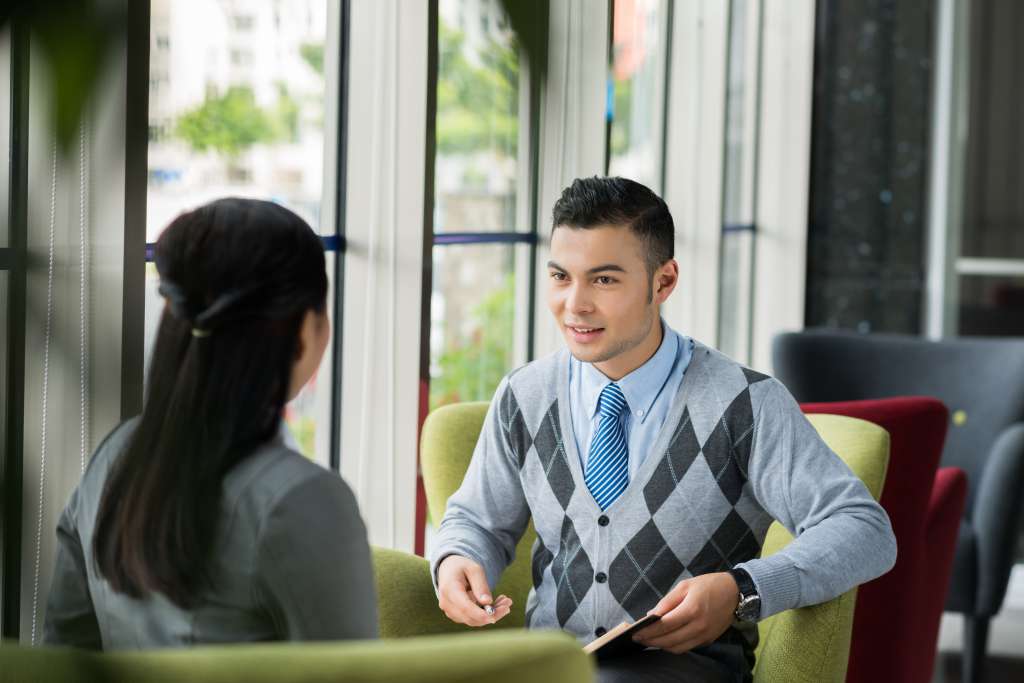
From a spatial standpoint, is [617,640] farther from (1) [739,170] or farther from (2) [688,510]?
(1) [739,170]

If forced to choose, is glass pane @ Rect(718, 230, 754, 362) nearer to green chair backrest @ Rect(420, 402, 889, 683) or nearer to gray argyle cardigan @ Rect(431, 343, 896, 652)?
green chair backrest @ Rect(420, 402, 889, 683)

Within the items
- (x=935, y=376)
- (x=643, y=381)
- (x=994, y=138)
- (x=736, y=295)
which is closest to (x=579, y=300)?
(x=643, y=381)

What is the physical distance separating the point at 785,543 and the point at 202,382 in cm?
132

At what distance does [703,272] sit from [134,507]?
342 cm

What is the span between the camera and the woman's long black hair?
3.05 ft

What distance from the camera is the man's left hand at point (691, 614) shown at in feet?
4.86

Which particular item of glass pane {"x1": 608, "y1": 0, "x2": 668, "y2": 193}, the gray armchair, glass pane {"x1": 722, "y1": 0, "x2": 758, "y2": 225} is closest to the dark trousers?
the gray armchair

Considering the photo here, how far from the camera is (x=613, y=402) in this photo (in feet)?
5.69

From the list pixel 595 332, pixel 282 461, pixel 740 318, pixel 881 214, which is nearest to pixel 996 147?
pixel 881 214

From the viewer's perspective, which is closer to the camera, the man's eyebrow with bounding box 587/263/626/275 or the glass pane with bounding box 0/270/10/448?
the glass pane with bounding box 0/270/10/448

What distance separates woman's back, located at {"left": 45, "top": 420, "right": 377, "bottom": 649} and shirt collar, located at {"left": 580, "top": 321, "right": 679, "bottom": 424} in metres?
0.79

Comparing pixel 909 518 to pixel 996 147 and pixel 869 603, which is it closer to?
pixel 869 603

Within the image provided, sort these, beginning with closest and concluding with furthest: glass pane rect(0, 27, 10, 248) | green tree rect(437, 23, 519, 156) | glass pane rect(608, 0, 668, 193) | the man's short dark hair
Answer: glass pane rect(0, 27, 10, 248) < the man's short dark hair < green tree rect(437, 23, 519, 156) < glass pane rect(608, 0, 668, 193)

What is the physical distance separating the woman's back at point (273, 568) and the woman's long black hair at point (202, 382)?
20mm
